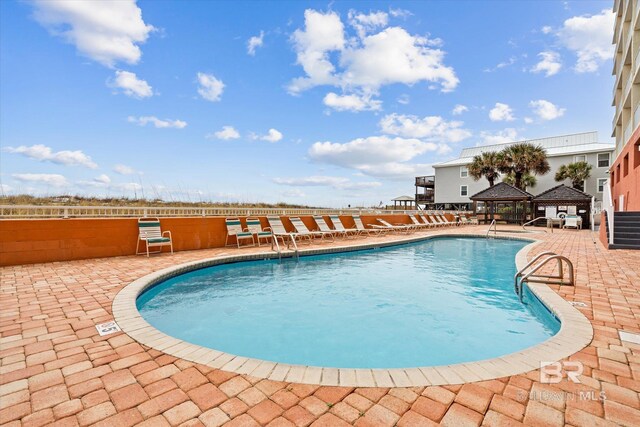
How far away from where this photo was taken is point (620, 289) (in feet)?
14.0

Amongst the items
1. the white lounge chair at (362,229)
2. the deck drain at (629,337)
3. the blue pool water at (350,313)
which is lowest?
the blue pool water at (350,313)

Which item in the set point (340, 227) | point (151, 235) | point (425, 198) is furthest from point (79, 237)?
point (425, 198)

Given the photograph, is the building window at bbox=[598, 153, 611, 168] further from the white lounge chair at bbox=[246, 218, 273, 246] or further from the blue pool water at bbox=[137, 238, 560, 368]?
the white lounge chair at bbox=[246, 218, 273, 246]

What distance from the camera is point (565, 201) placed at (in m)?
18.5

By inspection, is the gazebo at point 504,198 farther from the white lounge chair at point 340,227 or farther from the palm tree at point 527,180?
the white lounge chair at point 340,227

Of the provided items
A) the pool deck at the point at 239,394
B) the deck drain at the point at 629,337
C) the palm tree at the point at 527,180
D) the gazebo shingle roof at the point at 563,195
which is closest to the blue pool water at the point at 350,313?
the deck drain at the point at 629,337

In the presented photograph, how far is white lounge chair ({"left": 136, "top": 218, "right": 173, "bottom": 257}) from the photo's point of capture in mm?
7296

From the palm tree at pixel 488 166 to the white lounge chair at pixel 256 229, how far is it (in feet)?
72.4

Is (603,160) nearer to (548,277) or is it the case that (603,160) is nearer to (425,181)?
(425,181)

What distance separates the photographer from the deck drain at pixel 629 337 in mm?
2631

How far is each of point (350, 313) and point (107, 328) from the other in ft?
9.86

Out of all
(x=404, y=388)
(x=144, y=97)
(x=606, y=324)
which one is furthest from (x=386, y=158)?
(x=404, y=388)

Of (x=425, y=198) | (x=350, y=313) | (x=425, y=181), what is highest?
(x=425, y=181)

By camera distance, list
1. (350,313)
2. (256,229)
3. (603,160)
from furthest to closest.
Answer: (603,160) < (256,229) < (350,313)
